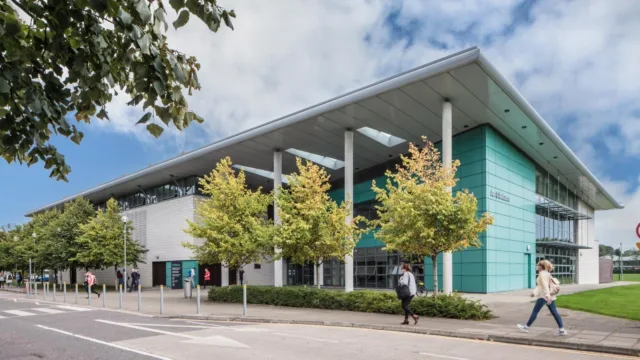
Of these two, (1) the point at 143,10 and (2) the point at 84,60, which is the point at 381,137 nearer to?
(2) the point at 84,60

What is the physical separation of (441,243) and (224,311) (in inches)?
327

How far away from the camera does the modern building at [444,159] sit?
23.4 meters

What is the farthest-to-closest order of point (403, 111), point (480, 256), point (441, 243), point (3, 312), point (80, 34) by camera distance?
point (480, 256)
point (403, 111)
point (3, 312)
point (441, 243)
point (80, 34)

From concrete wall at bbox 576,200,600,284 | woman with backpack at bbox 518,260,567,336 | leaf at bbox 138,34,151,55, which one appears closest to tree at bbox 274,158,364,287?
woman with backpack at bbox 518,260,567,336

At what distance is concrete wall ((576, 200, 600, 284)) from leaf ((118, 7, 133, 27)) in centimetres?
4996

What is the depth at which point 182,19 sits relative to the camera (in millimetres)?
3527

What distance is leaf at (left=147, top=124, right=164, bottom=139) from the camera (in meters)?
4.19

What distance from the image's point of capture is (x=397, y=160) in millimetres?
34031

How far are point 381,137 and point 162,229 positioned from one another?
22953 mm

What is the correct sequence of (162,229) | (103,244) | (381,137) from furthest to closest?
(162,229), (103,244), (381,137)

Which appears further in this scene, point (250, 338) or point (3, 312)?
point (3, 312)

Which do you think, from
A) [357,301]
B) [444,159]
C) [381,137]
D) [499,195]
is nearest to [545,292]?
[357,301]

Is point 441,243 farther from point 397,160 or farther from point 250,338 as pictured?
point 397,160

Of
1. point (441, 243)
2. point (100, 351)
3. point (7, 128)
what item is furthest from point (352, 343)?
point (7, 128)
